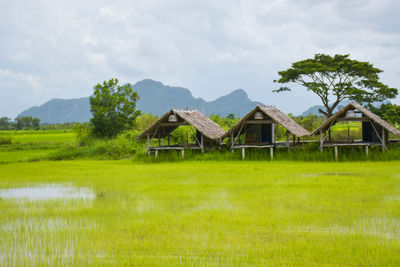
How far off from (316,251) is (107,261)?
2265 mm

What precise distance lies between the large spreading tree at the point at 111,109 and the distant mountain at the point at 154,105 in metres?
154

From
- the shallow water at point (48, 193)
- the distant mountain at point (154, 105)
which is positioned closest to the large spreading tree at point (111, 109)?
the shallow water at point (48, 193)

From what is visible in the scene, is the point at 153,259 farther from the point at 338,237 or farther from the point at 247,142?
the point at 247,142

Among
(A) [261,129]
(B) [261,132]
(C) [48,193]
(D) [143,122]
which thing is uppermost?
(D) [143,122]

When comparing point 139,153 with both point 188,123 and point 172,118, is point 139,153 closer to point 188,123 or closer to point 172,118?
point 172,118

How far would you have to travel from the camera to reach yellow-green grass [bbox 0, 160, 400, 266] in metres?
4.61

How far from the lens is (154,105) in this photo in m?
187

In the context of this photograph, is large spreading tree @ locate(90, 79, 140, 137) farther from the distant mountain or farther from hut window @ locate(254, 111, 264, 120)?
the distant mountain

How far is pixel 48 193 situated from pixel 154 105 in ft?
588

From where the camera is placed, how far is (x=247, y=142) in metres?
18.4

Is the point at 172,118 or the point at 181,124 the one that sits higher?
the point at 172,118

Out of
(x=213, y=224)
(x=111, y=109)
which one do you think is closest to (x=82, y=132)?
(x=111, y=109)

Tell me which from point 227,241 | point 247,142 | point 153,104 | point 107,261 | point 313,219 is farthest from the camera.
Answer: point 153,104

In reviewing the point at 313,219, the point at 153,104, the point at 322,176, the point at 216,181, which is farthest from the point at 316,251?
the point at 153,104
